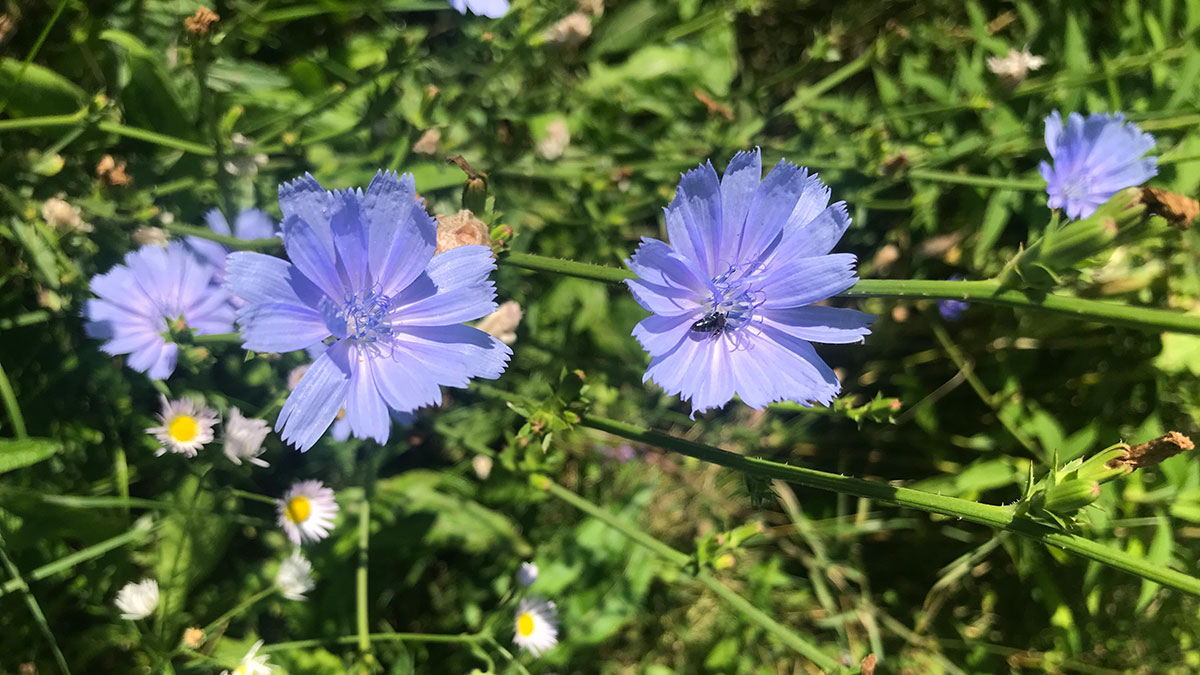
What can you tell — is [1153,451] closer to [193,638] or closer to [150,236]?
[193,638]

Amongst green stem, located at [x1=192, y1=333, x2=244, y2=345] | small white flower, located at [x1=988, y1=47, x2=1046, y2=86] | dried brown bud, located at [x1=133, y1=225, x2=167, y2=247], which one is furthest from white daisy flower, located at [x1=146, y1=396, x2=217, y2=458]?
small white flower, located at [x1=988, y1=47, x2=1046, y2=86]

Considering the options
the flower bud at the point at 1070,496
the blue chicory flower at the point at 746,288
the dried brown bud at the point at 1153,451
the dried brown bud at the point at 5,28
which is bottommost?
the flower bud at the point at 1070,496

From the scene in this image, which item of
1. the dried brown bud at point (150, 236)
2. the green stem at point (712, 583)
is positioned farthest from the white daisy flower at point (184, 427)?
the green stem at point (712, 583)

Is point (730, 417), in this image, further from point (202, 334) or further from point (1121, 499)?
point (202, 334)

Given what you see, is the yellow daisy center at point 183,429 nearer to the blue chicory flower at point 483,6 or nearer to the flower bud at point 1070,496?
the blue chicory flower at point 483,6

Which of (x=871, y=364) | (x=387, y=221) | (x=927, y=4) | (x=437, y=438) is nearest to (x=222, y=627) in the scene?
(x=437, y=438)

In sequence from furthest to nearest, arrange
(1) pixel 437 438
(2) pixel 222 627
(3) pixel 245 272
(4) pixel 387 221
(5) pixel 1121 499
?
(1) pixel 437 438, (5) pixel 1121 499, (2) pixel 222 627, (4) pixel 387 221, (3) pixel 245 272
